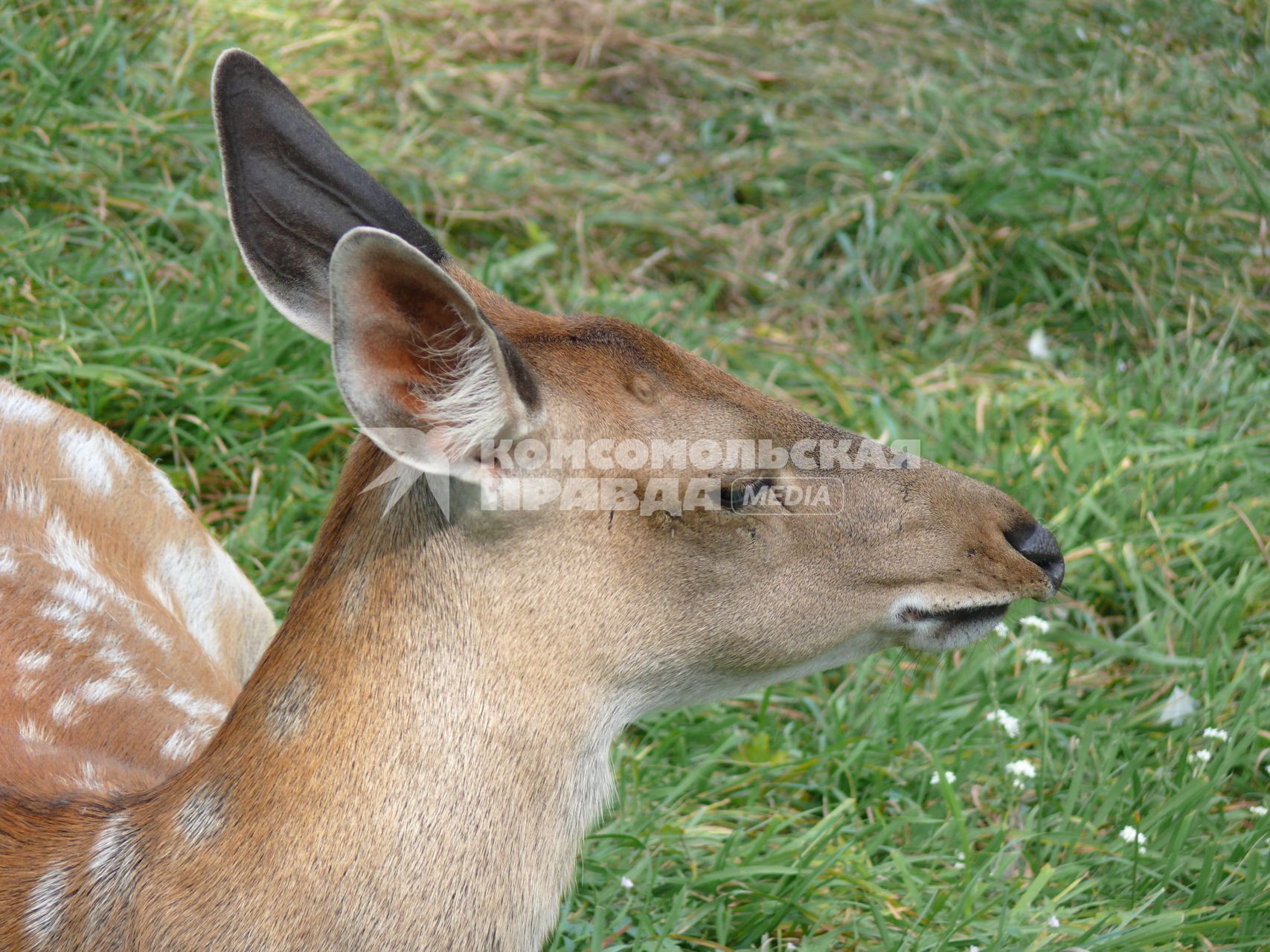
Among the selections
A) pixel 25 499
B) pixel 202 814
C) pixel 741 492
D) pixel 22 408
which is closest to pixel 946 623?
pixel 741 492

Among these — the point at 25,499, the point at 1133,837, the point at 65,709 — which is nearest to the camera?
the point at 65,709

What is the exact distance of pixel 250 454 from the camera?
4.12 meters

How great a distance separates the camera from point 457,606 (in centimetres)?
205

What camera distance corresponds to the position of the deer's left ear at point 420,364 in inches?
73.3

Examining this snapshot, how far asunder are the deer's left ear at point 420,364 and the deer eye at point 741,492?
39cm

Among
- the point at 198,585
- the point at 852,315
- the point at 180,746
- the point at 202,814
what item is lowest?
the point at 852,315

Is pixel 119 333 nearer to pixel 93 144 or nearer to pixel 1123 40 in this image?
pixel 93 144

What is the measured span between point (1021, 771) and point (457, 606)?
1.75 meters

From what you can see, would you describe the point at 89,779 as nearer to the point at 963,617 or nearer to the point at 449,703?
the point at 449,703

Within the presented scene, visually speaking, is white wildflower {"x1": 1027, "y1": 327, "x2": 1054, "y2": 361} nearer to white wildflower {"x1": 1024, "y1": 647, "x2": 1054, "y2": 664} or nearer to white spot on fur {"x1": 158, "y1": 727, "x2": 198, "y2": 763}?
white wildflower {"x1": 1024, "y1": 647, "x2": 1054, "y2": 664}

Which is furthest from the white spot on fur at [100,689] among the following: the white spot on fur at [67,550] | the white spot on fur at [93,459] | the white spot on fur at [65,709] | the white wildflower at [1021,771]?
the white wildflower at [1021,771]

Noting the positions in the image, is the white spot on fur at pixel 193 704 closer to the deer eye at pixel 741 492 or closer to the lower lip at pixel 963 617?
the deer eye at pixel 741 492

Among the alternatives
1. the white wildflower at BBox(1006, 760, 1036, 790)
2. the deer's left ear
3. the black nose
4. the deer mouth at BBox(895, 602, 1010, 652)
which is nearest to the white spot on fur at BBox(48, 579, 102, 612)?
the deer's left ear

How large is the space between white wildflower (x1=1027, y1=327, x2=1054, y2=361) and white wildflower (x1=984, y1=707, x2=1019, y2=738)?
2161 millimetres
